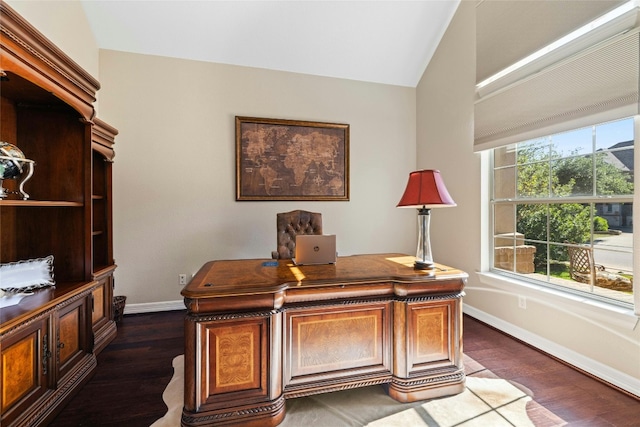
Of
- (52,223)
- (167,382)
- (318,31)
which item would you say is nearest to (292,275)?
(167,382)

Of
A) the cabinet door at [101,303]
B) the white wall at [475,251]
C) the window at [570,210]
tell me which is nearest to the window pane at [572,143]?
the window at [570,210]

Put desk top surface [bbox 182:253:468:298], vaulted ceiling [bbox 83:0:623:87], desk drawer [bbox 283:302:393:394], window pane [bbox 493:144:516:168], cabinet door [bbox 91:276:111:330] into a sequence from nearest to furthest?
desk top surface [bbox 182:253:468:298]
desk drawer [bbox 283:302:393:394]
cabinet door [bbox 91:276:111:330]
vaulted ceiling [bbox 83:0:623:87]
window pane [bbox 493:144:516:168]

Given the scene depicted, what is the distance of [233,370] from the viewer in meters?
1.57

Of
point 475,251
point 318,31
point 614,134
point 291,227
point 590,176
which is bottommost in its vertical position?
point 475,251

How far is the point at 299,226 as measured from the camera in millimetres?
3299

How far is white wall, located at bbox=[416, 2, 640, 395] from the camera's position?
2.04m

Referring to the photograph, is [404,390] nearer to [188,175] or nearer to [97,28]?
[188,175]

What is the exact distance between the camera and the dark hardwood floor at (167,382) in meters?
1.71

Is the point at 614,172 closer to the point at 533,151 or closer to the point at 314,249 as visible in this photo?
the point at 533,151

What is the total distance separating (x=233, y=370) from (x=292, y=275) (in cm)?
61

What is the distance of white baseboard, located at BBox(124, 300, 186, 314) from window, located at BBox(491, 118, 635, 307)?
3.70 m

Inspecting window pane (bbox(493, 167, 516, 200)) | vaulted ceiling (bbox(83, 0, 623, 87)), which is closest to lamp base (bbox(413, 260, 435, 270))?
window pane (bbox(493, 167, 516, 200))

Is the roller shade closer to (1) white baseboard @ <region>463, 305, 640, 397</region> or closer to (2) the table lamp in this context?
(2) the table lamp

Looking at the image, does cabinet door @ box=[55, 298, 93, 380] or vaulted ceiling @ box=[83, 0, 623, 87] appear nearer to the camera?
cabinet door @ box=[55, 298, 93, 380]
